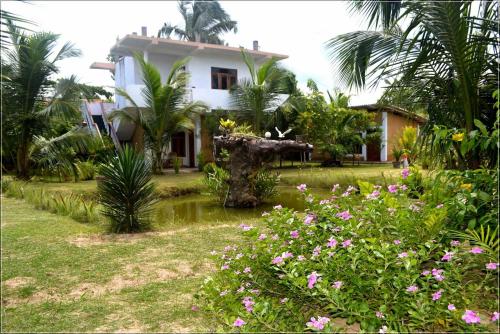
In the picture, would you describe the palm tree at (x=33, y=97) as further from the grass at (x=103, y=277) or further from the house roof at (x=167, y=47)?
the grass at (x=103, y=277)

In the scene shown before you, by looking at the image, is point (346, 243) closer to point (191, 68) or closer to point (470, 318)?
point (470, 318)

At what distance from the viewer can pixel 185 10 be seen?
3128 centimetres

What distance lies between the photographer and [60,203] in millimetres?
9023

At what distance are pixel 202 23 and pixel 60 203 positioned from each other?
2473 cm


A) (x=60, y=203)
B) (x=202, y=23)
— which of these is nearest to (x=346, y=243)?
(x=60, y=203)

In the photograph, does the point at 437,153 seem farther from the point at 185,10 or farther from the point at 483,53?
the point at 185,10

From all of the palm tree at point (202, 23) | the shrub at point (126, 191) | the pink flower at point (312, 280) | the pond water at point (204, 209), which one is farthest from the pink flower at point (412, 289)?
the palm tree at point (202, 23)

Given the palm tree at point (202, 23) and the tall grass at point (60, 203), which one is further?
the palm tree at point (202, 23)

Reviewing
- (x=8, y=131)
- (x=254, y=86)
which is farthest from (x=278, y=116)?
(x=8, y=131)

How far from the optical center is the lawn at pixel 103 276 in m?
3.38

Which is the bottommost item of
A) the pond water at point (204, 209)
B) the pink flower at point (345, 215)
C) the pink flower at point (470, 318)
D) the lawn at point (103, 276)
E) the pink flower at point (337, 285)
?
the pond water at point (204, 209)

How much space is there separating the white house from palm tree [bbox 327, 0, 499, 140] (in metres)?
13.7

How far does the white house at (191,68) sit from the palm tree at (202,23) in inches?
375

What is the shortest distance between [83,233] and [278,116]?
48.0 feet
